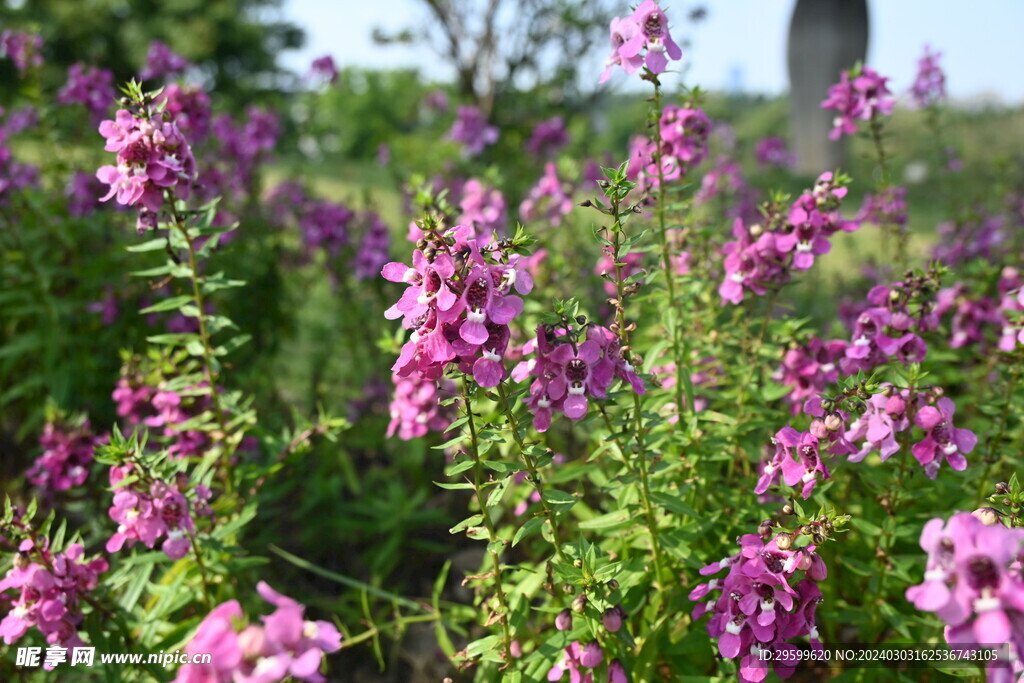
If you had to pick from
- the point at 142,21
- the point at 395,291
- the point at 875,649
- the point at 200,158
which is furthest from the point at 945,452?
the point at 142,21

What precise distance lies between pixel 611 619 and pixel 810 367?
116 cm

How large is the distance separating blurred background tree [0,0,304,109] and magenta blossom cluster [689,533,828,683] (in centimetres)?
2459

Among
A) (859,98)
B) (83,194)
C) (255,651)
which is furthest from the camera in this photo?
(83,194)

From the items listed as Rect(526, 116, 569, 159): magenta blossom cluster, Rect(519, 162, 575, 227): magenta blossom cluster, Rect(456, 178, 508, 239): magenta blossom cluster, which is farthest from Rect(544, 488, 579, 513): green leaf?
Rect(526, 116, 569, 159): magenta blossom cluster

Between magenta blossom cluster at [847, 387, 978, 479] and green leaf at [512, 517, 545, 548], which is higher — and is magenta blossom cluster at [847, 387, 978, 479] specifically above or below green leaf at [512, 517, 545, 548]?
above

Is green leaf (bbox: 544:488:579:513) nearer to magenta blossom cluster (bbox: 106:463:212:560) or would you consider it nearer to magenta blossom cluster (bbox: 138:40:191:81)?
magenta blossom cluster (bbox: 106:463:212:560)

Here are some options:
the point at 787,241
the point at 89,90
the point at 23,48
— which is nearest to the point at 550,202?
the point at 787,241

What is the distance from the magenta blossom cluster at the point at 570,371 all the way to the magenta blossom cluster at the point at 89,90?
3596 millimetres

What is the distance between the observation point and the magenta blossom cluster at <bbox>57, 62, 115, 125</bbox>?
404 cm

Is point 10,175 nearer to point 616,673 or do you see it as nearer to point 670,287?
point 670,287

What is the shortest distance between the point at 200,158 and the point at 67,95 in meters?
0.74

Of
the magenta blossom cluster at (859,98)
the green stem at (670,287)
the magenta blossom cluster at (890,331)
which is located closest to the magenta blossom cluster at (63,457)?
the green stem at (670,287)

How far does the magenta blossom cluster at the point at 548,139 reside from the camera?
6.18 meters

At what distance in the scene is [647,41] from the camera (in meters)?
2.05
